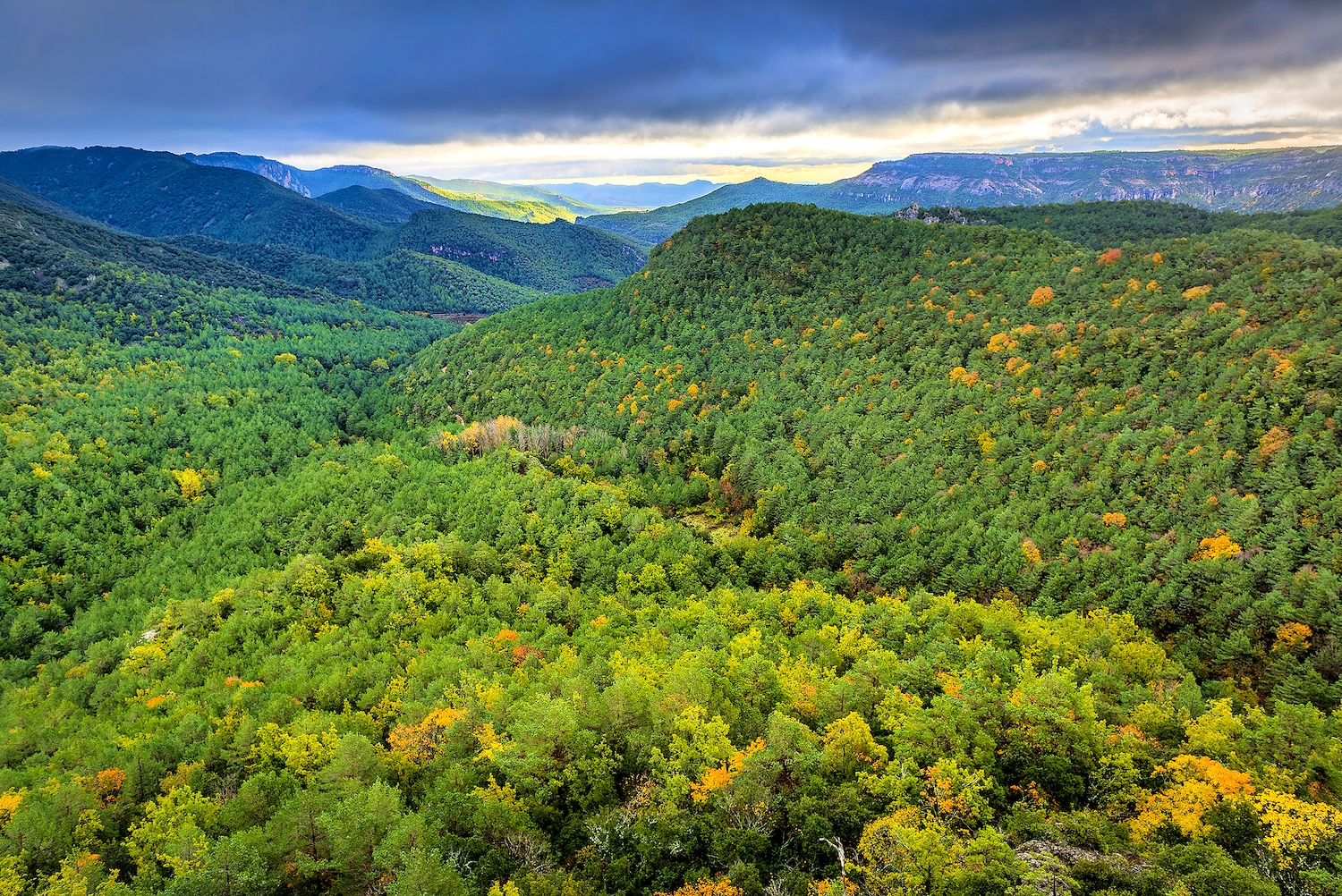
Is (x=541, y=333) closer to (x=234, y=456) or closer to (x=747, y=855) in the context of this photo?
(x=234, y=456)

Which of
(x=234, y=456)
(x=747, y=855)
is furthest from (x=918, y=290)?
(x=234, y=456)

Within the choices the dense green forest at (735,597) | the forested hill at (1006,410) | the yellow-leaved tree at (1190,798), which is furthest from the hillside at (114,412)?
the yellow-leaved tree at (1190,798)

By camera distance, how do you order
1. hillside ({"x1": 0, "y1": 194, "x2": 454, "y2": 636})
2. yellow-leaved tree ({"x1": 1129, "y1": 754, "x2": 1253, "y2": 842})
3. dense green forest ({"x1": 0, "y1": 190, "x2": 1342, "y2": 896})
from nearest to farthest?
yellow-leaved tree ({"x1": 1129, "y1": 754, "x2": 1253, "y2": 842}) → dense green forest ({"x1": 0, "y1": 190, "x2": 1342, "y2": 896}) → hillside ({"x1": 0, "y1": 194, "x2": 454, "y2": 636})

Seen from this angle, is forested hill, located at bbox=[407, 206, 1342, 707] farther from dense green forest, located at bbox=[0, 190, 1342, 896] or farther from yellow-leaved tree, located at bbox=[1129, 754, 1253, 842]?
yellow-leaved tree, located at bbox=[1129, 754, 1253, 842]

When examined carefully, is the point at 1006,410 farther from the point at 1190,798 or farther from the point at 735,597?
the point at 1190,798

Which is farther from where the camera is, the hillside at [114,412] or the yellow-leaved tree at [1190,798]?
the hillside at [114,412]

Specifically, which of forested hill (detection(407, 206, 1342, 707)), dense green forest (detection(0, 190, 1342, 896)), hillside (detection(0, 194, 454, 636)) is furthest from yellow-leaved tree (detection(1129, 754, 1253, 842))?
hillside (detection(0, 194, 454, 636))

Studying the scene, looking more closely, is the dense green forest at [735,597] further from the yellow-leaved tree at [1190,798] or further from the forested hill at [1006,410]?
the forested hill at [1006,410]

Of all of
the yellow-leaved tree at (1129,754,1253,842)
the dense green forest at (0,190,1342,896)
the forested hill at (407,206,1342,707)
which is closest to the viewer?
the yellow-leaved tree at (1129,754,1253,842)
